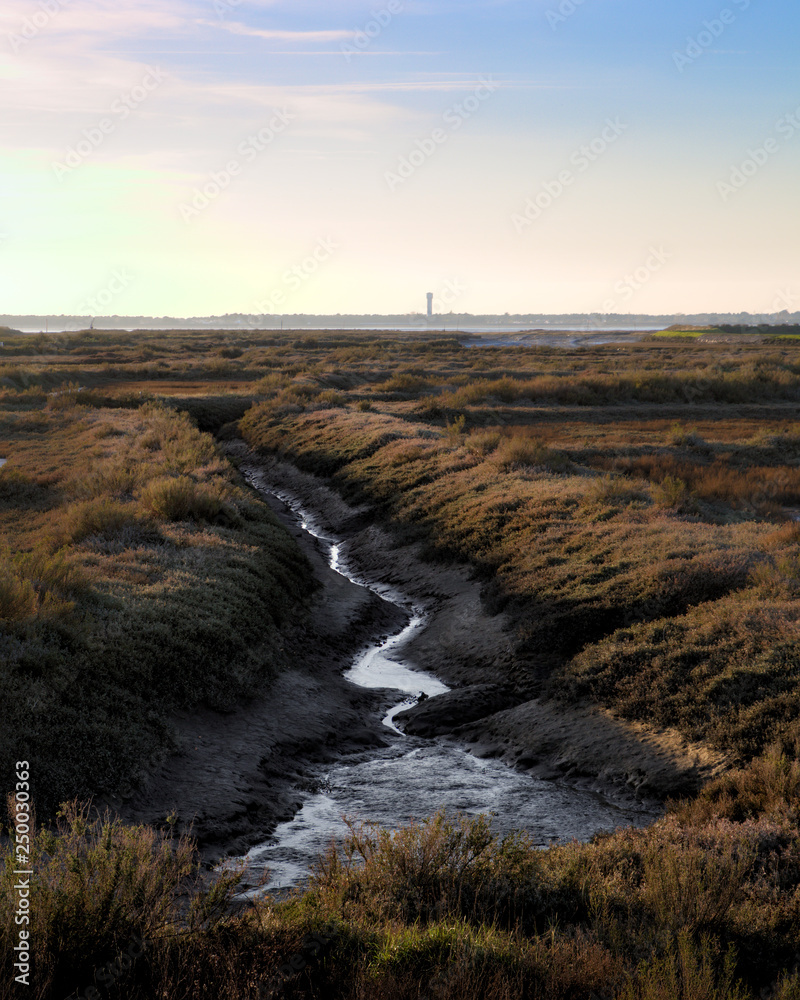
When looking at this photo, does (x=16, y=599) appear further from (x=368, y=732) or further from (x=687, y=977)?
(x=687, y=977)

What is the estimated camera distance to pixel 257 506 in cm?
2069

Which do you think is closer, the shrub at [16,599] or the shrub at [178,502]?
the shrub at [16,599]

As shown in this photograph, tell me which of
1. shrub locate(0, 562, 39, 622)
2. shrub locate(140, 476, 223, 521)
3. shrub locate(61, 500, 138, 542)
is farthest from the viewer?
shrub locate(140, 476, 223, 521)

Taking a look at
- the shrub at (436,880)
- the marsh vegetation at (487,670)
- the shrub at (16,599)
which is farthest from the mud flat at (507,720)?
the shrub at (16,599)

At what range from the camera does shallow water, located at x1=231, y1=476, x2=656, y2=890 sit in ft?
26.3

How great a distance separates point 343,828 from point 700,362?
70476 millimetres

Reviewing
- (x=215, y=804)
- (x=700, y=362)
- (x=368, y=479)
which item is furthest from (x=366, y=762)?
(x=700, y=362)

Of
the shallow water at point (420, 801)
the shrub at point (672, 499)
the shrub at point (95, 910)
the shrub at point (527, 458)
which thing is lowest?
the shallow water at point (420, 801)

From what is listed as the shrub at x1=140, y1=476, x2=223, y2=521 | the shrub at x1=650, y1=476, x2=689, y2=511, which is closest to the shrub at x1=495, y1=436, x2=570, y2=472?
the shrub at x1=650, y1=476, x2=689, y2=511

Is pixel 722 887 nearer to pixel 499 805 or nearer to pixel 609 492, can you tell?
pixel 499 805

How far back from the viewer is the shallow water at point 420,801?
8.02 metres

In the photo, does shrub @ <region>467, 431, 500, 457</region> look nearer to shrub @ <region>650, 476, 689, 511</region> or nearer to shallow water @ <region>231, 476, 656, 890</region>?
shrub @ <region>650, 476, 689, 511</region>

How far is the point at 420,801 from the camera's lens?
9086 millimetres

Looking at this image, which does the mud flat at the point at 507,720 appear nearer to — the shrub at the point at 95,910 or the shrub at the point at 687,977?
the shrub at the point at 687,977
